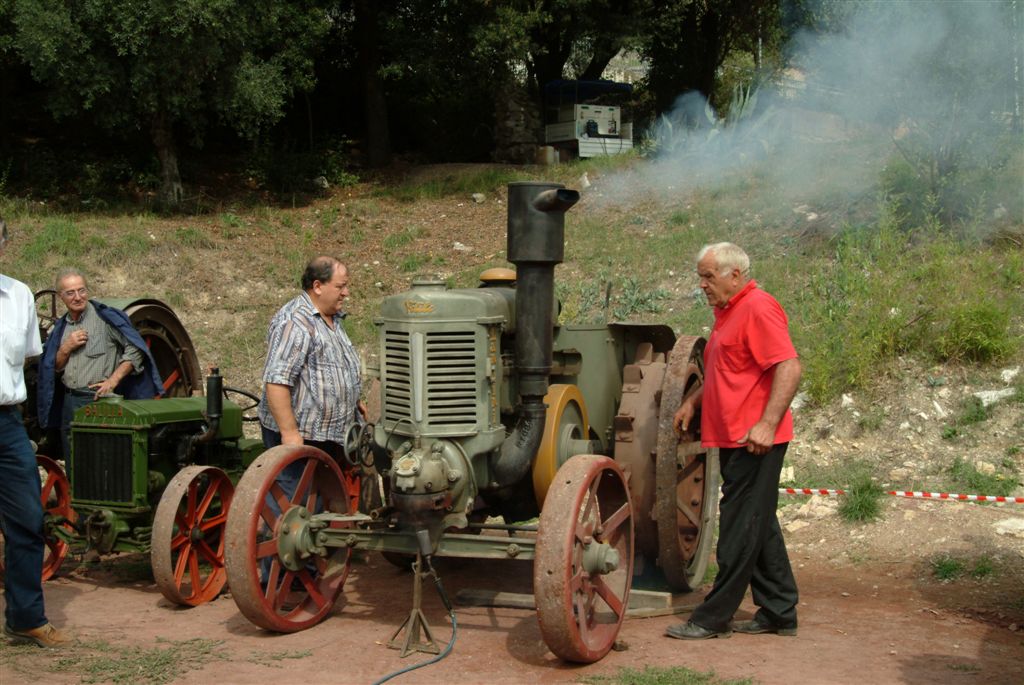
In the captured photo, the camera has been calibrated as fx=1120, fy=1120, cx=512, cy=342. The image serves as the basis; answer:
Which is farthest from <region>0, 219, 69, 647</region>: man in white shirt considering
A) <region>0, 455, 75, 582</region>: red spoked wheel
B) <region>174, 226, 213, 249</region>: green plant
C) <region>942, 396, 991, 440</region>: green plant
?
<region>174, 226, 213, 249</region>: green plant

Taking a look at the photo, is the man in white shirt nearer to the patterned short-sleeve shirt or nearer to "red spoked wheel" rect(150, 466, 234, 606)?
"red spoked wheel" rect(150, 466, 234, 606)

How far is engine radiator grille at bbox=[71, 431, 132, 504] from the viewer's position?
6309mm

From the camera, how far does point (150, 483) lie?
251 inches

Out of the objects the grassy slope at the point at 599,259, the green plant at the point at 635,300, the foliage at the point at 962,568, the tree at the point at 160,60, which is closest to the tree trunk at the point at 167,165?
the tree at the point at 160,60

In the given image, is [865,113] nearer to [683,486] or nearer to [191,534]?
[683,486]

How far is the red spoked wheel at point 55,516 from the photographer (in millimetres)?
6422

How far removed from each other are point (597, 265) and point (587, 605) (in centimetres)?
875

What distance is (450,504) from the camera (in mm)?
5062

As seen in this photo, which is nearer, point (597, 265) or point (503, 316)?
point (503, 316)

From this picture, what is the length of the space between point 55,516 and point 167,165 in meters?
10.7

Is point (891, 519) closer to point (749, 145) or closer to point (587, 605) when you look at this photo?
point (587, 605)

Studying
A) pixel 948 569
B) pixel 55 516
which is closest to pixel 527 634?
pixel 948 569

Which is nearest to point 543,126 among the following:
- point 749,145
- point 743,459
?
point 749,145

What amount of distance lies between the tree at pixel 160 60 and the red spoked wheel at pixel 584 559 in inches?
447
